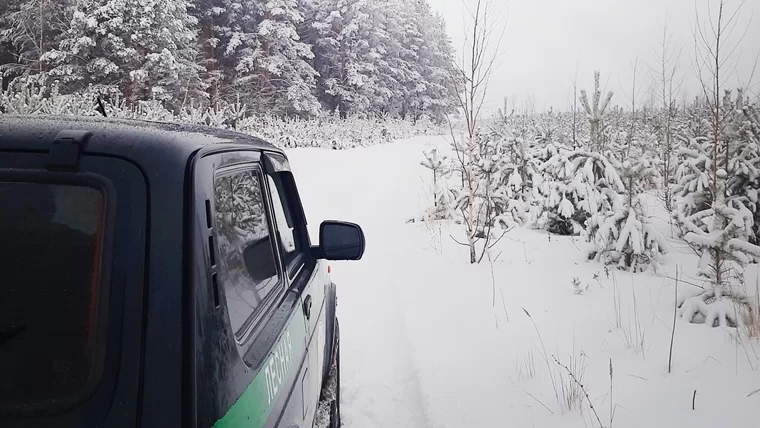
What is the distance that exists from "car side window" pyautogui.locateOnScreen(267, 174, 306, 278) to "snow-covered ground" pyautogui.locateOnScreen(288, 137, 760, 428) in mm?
1305

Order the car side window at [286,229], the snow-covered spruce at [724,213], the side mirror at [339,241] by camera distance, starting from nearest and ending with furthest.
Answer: the car side window at [286,229]
the side mirror at [339,241]
the snow-covered spruce at [724,213]

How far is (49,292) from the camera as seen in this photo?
3.21 ft

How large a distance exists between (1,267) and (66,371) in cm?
27

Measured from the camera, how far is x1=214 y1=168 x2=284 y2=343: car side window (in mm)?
1268

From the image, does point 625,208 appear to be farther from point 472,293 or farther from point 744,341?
point 744,341

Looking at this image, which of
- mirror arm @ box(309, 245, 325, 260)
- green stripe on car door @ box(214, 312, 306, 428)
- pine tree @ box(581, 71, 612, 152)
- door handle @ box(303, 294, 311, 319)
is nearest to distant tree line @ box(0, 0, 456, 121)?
pine tree @ box(581, 71, 612, 152)

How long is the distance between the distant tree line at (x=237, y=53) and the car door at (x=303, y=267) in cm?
468

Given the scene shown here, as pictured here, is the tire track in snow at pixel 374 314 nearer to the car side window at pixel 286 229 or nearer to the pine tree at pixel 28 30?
the car side window at pixel 286 229

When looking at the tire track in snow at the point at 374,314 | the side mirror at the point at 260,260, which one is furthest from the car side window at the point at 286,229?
the tire track in snow at the point at 374,314

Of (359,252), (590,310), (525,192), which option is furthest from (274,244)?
(525,192)

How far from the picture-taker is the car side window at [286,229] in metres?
2.16

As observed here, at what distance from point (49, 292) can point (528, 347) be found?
3.83 metres

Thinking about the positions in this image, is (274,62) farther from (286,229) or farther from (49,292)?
(49,292)

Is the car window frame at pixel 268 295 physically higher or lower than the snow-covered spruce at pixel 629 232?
higher
